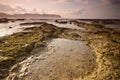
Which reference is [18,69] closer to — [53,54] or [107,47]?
[53,54]

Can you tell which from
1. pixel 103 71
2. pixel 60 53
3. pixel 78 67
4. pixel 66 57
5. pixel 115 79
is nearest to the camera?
pixel 115 79

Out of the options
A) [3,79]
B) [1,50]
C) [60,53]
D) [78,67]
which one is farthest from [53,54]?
[3,79]

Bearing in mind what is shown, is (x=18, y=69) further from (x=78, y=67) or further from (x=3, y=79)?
(x=78, y=67)

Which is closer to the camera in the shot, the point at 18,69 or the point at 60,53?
the point at 18,69

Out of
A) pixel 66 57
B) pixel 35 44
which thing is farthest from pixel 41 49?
pixel 66 57

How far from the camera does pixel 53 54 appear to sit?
61.1ft

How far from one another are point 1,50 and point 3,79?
6.29 metres

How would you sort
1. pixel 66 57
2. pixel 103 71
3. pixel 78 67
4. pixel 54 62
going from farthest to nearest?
pixel 66 57 → pixel 54 62 → pixel 78 67 → pixel 103 71

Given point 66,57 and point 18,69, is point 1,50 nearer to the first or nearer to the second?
point 18,69

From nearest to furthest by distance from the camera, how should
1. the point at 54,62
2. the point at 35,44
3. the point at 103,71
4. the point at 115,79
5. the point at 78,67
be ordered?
1. the point at 115,79
2. the point at 103,71
3. the point at 78,67
4. the point at 54,62
5. the point at 35,44

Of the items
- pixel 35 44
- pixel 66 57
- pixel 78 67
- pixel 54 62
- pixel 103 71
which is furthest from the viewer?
pixel 35 44

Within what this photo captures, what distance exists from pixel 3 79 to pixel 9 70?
1435 mm

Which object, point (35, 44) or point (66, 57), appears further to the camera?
point (35, 44)

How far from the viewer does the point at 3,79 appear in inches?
488
